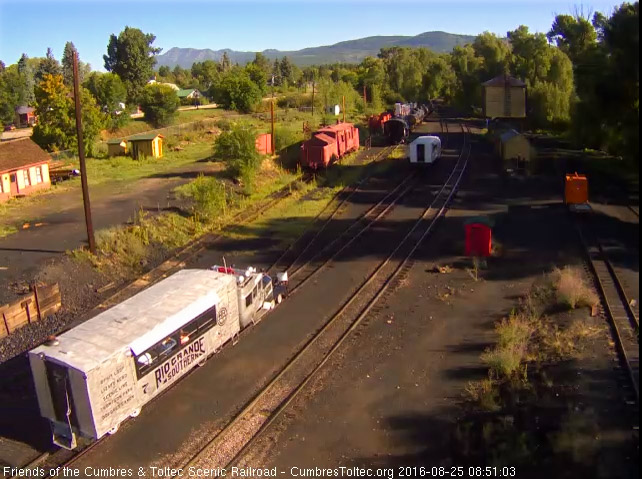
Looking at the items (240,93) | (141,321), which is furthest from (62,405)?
(240,93)

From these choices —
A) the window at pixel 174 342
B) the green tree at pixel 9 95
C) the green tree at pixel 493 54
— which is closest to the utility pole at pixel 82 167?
the window at pixel 174 342

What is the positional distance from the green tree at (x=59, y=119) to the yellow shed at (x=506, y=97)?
33650 mm

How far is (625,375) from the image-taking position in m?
12.4

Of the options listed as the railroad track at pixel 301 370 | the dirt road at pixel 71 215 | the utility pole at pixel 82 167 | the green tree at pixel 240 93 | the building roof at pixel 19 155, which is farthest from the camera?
the green tree at pixel 240 93

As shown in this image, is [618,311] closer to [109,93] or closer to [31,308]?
[31,308]

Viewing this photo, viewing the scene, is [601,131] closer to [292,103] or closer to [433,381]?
[433,381]

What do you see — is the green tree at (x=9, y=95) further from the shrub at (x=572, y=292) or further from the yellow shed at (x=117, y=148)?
the shrub at (x=572, y=292)

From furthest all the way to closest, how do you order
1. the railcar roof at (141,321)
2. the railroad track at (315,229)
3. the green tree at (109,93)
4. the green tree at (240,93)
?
the green tree at (240,93), the green tree at (109,93), the railroad track at (315,229), the railcar roof at (141,321)

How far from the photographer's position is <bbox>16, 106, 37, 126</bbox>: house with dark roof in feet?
258

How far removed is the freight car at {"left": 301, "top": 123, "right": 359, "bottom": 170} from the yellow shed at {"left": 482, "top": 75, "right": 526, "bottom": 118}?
1759 centimetres

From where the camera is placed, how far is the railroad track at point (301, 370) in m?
10.6

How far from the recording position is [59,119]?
142 feet

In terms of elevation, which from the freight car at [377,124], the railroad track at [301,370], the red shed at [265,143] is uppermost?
the freight car at [377,124]

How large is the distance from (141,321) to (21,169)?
24493mm
